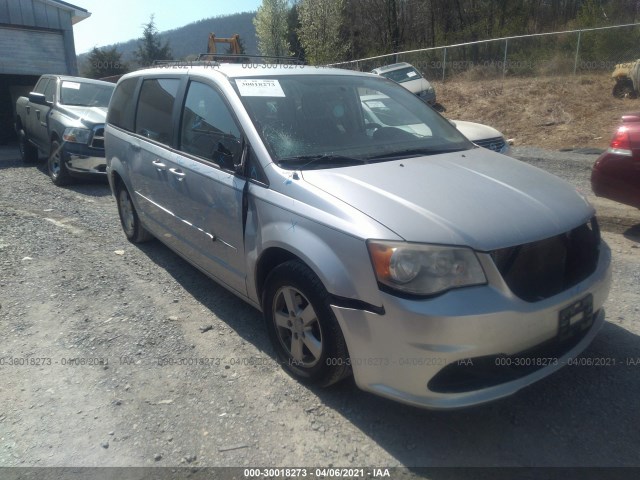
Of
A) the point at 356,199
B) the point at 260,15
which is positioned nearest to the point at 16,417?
the point at 356,199

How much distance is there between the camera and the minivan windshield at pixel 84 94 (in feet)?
32.9

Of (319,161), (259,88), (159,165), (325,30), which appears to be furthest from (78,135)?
(325,30)

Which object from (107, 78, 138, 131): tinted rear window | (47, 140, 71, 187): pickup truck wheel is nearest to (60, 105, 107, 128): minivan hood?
(47, 140, 71, 187): pickup truck wheel

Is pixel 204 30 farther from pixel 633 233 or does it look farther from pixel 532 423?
pixel 532 423

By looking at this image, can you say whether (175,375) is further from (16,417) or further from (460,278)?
(460,278)

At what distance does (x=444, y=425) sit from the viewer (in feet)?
9.39

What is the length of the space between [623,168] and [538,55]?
14.5 metres

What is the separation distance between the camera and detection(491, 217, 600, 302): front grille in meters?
2.60

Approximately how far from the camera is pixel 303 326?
3.08 m

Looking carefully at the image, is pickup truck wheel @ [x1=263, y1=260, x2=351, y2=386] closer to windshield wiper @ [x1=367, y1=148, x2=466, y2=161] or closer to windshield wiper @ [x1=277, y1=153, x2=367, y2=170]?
windshield wiper @ [x1=277, y1=153, x2=367, y2=170]

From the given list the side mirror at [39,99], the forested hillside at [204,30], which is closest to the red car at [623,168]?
the side mirror at [39,99]

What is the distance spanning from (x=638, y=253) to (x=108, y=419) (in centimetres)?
460

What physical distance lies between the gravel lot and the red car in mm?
578

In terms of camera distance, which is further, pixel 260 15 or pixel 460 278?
pixel 260 15
